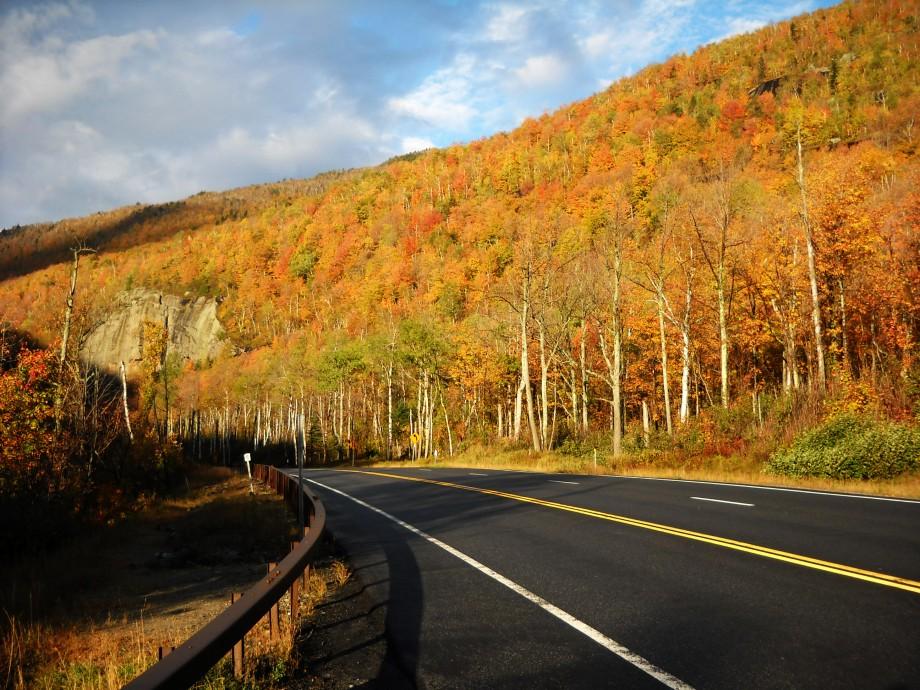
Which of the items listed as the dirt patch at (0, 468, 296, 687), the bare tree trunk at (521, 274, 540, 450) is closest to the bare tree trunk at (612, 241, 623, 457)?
the bare tree trunk at (521, 274, 540, 450)

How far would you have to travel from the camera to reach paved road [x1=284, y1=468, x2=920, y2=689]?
4.13 meters

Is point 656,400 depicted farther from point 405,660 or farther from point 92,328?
point 405,660

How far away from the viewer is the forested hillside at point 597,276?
1111 inches

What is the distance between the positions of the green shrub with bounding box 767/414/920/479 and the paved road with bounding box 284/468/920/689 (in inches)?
116

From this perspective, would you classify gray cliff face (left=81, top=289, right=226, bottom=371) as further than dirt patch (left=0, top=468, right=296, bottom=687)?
Yes

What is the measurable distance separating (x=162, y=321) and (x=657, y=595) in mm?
151854

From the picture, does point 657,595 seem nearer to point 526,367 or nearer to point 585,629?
point 585,629

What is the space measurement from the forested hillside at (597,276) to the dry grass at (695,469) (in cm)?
136

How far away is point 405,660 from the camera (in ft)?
15.1

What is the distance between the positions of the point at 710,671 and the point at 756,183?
5866cm

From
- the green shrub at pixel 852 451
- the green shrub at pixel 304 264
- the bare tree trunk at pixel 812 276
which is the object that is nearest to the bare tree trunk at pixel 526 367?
the bare tree trunk at pixel 812 276

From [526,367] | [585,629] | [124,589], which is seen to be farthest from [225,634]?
[526,367]

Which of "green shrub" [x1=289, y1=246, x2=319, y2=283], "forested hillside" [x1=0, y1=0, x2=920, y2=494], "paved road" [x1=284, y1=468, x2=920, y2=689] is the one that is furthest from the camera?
"green shrub" [x1=289, y1=246, x2=319, y2=283]

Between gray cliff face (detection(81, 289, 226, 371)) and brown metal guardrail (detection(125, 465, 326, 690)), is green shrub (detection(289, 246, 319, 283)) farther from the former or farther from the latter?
brown metal guardrail (detection(125, 465, 326, 690))
